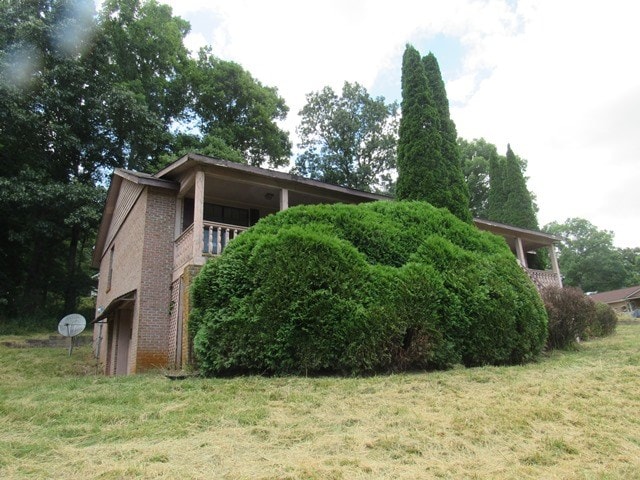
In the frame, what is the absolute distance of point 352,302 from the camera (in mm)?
6996

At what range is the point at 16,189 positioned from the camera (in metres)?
20.5

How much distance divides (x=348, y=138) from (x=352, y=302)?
30768 millimetres

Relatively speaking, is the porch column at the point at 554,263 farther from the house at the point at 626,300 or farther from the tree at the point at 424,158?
the house at the point at 626,300

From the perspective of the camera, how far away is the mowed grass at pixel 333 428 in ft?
10.9

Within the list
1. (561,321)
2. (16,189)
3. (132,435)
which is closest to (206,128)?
(16,189)

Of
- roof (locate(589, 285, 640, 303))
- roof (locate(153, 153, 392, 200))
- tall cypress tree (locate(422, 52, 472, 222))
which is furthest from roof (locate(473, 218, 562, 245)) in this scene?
roof (locate(589, 285, 640, 303))

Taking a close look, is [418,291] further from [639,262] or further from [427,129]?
[639,262]

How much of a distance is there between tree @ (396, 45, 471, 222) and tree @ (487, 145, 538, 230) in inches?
471

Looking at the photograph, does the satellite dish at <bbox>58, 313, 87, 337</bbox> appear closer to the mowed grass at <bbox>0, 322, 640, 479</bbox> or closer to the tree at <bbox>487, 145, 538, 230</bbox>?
the mowed grass at <bbox>0, 322, 640, 479</bbox>

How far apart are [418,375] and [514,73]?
8.47 meters

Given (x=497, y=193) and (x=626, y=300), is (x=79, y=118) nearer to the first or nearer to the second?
(x=497, y=193)

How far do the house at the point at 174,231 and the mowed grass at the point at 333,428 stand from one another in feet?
11.6

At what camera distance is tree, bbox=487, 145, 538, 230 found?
24125 millimetres

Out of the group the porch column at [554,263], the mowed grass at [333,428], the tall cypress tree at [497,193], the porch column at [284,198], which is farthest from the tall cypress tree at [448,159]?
the tall cypress tree at [497,193]
